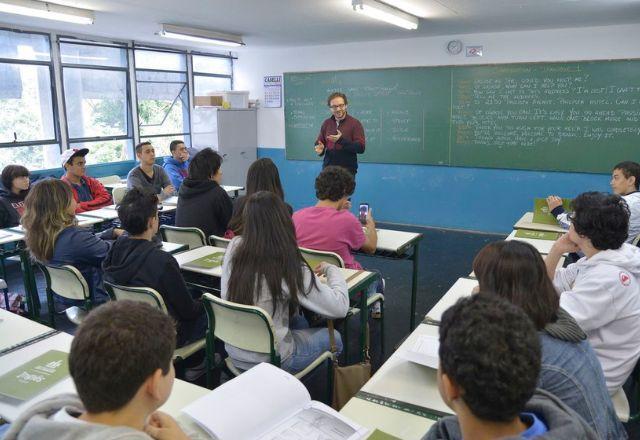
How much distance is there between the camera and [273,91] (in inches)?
322

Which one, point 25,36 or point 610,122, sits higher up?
point 25,36

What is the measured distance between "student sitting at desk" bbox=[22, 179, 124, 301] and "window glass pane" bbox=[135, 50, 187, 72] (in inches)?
192

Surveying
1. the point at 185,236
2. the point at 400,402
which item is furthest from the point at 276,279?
the point at 185,236

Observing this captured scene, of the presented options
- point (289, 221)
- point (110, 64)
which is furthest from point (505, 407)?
point (110, 64)

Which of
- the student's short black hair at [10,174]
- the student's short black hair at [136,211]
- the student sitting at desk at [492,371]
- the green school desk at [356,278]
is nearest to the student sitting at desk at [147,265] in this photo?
the student's short black hair at [136,211]

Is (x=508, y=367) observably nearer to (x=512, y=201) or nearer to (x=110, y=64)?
(x=512, y=201)

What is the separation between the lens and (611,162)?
19.5 ft

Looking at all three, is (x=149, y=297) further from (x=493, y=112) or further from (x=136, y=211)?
(x=493, y=112)

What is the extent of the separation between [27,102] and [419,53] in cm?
491

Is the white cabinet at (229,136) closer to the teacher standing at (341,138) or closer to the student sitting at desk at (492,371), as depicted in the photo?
the teacher standing at (341,138)

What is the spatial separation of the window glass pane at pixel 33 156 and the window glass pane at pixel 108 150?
27cm

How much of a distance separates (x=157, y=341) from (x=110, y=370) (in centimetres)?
10

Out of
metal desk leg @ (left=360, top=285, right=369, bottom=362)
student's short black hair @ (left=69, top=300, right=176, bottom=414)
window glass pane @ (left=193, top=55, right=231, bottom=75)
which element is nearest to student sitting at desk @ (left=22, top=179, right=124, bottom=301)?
metal desk leg @ (left=360, top=285, right=369, bottom=362)

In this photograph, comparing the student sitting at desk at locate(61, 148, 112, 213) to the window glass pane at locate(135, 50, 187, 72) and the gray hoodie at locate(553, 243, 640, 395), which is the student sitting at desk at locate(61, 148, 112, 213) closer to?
the window glass pane at locate(135, 50, 187, 72)
